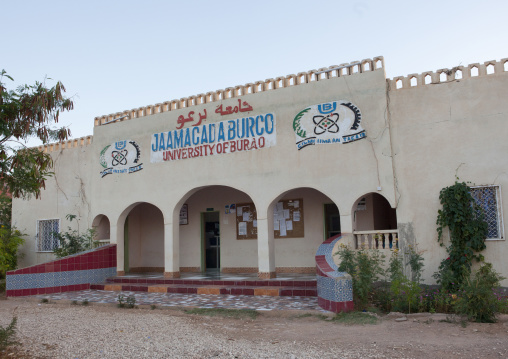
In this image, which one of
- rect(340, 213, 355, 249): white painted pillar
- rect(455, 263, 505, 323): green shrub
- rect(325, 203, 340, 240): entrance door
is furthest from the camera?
rect(325, 203, 340, 240): entrance door

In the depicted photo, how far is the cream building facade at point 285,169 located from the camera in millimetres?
9312

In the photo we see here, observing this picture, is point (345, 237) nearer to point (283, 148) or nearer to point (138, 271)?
point (283, 148)

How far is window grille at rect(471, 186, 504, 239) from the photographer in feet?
29.1

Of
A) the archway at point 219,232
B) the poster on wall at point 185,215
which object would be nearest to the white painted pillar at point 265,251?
the archway at point 219,232

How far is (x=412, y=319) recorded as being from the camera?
7.20 meters

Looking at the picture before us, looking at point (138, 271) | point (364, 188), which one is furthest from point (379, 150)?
point (138, 271)

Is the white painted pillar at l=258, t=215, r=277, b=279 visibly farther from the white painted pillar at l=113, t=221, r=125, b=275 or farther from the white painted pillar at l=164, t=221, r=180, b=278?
the white painted pillar at l=113, t=221, r=125, b=275

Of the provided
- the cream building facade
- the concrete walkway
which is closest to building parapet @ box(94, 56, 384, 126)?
the cream building facade

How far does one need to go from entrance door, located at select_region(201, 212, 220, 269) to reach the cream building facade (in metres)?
0.03

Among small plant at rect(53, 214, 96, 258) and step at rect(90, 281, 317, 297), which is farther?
small plant at rect(53, 214, 96, 258)

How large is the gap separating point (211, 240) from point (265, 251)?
3.58m

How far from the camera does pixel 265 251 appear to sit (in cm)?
1098

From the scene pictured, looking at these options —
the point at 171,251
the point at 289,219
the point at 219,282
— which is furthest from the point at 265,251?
→ the point at 171,251

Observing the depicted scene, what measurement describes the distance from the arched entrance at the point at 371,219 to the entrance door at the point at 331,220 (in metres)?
0.55
